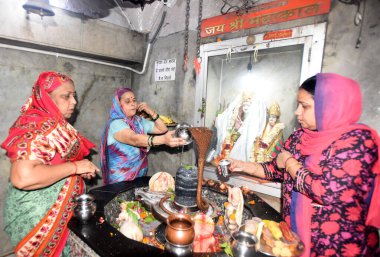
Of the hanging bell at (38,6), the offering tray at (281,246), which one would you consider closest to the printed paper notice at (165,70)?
the hanging bell at (38,6)

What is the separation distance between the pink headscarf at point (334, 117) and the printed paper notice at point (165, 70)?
9.69ft

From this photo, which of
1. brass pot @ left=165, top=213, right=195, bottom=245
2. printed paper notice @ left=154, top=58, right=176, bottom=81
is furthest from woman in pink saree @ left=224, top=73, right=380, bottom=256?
printed paper notice @ left=154, top=58, right=176, bottom=81

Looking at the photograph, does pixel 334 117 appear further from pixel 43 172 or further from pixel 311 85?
pixel 43 172

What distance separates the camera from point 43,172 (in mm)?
2064

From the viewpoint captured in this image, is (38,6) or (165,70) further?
(165,70)

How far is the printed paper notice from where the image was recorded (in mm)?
4387

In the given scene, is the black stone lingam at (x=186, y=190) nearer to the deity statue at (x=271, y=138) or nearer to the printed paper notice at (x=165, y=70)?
the deity statue at (x=271, y=138)

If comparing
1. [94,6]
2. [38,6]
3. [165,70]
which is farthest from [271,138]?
[94,6]

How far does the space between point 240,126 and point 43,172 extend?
2712 millimetres

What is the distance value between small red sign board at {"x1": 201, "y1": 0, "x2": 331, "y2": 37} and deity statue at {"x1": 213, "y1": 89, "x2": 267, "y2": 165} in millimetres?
1045

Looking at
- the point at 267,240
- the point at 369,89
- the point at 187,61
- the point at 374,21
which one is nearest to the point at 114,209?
the point at 267,240

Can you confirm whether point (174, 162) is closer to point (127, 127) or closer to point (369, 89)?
point (127, 127)

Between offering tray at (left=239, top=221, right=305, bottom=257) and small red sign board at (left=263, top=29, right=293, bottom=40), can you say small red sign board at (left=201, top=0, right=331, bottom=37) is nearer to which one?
small red sign board at (left=263, top=29, right=293, bottom=40)

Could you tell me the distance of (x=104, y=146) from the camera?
353 centimetres
